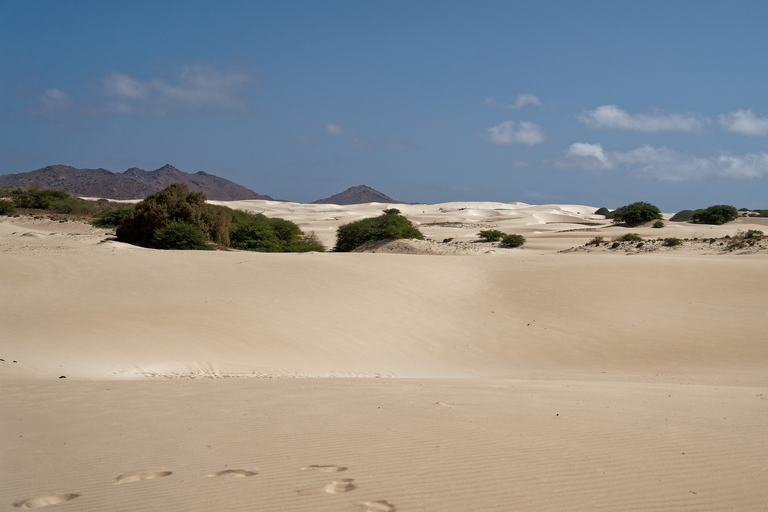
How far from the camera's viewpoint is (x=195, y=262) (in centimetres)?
1677

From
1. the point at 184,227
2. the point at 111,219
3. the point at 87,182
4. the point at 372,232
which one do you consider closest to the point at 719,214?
the point at 372,232

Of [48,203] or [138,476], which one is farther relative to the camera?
[48,203]

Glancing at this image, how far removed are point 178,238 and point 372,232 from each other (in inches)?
415

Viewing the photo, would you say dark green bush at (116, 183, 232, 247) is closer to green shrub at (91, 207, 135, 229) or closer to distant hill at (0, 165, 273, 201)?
green shrub at (91, 207, 135, 229)

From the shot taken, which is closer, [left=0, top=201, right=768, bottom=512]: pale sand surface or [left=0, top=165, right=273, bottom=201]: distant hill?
[left=0, top=201, right=768, bottom=512]: pale sand surface

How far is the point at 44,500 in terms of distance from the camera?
3412 mm

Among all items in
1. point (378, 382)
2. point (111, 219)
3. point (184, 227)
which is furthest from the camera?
point (111, 219)

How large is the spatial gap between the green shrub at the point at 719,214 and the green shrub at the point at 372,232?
25.9m

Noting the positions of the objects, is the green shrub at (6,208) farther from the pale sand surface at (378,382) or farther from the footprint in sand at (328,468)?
the footprint in sand at (328,468)

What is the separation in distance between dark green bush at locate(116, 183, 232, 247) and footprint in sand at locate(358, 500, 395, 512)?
69.4 ft

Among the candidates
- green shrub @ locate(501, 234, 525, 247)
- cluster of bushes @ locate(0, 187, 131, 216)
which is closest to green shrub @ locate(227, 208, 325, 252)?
green shrub @ locate(501, 234, 525, 247)

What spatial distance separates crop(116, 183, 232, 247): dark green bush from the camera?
22953mm

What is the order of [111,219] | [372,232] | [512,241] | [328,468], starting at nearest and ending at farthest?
[328,468]
[372,232]
[512,241]
[111,219]

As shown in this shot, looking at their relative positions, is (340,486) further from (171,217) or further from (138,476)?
(171,217)
